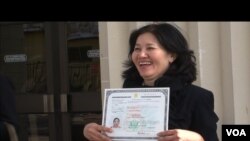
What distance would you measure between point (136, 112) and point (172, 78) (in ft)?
0.75

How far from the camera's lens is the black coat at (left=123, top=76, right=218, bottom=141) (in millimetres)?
2023

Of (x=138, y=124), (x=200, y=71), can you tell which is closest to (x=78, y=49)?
(x=200, y=71)

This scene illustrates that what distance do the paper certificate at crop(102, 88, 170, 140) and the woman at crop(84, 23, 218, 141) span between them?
51mm

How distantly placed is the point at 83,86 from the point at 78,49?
0.36 meters

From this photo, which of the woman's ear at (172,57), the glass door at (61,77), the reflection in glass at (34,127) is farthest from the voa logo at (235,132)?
the reflection in glass at (34,127)

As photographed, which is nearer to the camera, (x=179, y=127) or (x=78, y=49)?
(x=179, y=127)

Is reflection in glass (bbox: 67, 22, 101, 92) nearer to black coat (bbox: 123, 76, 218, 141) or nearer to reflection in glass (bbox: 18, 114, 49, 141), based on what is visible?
reflection in glass (bbox: 18, 114, 49, 141)

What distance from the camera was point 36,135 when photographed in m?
4.75

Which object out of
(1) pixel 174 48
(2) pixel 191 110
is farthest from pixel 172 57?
(2) pixel 191 110

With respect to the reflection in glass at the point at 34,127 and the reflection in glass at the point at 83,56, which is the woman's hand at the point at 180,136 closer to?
the reflection in glass at the point at 83,56

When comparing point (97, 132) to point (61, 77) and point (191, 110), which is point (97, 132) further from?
point (61, 77)

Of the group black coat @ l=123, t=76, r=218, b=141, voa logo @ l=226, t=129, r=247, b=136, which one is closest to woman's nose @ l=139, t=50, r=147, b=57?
black coat @ l=123, t=76, r=218, b=141
